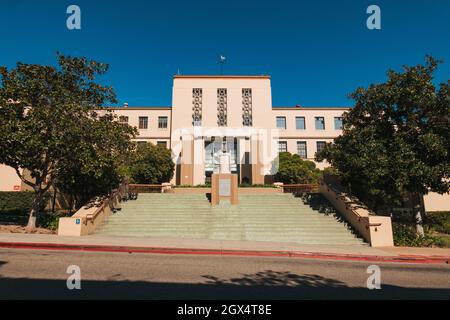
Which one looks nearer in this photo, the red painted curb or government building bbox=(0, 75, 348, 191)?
the red painted curb

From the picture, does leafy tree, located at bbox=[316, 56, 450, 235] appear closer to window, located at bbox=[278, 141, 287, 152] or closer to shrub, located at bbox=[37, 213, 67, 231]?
shrub, located at bbox=[37, 213, 67, 231]

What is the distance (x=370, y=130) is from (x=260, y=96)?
2747 centimetres

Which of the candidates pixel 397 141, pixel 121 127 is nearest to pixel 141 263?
pixel 121 127

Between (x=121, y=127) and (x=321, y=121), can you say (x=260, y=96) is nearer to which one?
(x=321, y=121)

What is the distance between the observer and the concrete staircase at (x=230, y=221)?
14.4 metres

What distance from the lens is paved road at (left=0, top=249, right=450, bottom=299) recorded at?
6.00 meters

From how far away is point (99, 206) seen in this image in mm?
15688

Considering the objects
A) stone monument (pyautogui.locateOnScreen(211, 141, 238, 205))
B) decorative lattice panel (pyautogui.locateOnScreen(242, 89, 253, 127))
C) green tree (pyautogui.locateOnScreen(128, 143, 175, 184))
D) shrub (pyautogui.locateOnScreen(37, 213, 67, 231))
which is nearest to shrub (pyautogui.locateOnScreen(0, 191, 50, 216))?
shrub (pyautogui.locateOnScreen(37, 213, 67, 231))

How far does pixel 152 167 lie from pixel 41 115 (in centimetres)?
1605

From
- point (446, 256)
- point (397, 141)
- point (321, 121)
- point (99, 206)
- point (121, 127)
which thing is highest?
point (321, 121)

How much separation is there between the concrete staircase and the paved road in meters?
4.30

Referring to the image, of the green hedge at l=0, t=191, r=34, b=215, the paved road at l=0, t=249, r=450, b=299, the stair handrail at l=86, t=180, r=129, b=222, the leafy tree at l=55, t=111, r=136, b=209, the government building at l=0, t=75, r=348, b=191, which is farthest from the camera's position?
the government building at l=0, t=75, r=348, b=191

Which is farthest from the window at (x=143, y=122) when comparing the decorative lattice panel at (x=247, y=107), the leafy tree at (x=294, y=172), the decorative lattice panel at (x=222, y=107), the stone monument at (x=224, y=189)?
the stone monument at (x=224, y=189)
